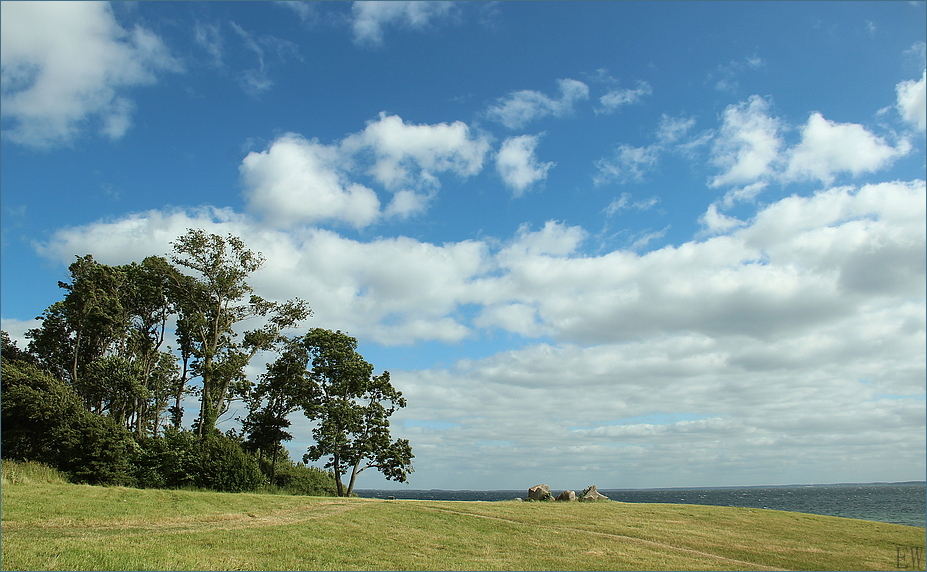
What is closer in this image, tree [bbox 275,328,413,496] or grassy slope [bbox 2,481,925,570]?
grassy slope [bbox 2,481,925,570]

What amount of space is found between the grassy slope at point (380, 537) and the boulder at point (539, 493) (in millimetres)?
13427

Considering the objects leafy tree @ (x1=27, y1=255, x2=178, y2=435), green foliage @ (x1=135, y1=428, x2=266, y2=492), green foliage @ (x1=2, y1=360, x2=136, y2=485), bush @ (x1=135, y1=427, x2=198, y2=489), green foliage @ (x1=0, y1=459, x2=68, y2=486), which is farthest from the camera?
leafy tree @ (x1=27, y1=255, x2=178, y2=435)

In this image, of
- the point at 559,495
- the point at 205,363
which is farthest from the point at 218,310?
the point at 559,495

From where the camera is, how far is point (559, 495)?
4097 centimetres

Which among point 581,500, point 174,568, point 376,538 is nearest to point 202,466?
point 376,538

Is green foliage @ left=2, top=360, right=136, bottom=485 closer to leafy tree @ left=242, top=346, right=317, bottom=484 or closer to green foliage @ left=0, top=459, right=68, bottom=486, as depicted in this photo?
green foliage @ left=0, top=459, right=68, bottom=486

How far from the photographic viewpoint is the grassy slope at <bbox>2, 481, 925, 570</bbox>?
14.7 meters

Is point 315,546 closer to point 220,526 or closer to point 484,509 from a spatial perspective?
point 220,526

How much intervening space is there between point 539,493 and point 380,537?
81.8 feet

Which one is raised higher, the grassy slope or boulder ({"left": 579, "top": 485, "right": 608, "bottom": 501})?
the grassy slope

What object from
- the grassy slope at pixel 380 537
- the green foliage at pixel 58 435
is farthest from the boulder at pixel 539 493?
the green foliage at pixel 58 435

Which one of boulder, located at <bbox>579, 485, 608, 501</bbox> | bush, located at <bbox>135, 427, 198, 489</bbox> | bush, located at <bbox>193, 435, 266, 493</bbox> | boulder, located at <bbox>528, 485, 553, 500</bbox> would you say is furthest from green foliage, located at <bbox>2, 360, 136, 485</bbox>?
boulder, located at <bbox>579, 485, 608, 501</bbox>

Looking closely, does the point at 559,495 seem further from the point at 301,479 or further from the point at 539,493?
the point at 301,479

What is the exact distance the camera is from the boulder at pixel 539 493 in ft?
136
